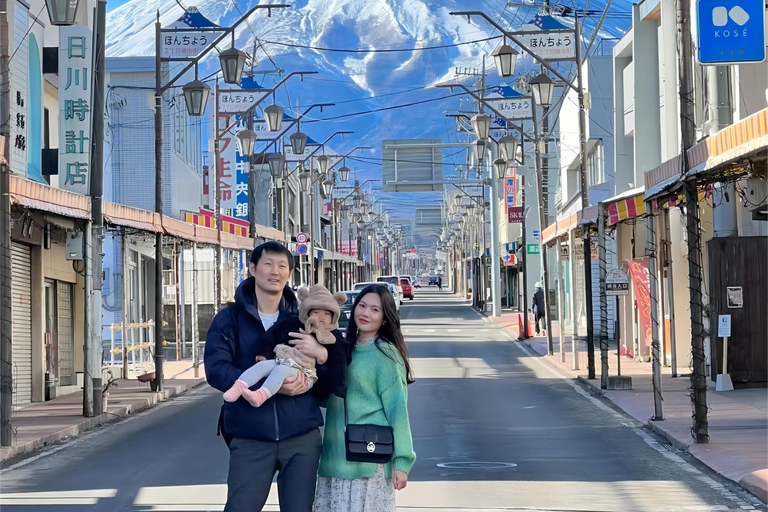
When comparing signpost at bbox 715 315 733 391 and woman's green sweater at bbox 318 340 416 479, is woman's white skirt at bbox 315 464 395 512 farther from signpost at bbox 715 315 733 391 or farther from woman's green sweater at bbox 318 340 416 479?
signpost at bbox 715 315 733 391

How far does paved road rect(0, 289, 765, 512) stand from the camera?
33.9ft

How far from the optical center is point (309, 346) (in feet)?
18.9

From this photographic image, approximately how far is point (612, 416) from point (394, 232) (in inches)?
6171

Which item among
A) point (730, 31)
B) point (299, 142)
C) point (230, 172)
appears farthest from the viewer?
point (230, 172)

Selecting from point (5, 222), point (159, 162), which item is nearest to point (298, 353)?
point (5, 222)

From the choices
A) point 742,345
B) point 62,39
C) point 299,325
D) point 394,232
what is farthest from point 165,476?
point 394,232

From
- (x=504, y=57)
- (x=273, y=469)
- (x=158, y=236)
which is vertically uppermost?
(x=504, y=57)

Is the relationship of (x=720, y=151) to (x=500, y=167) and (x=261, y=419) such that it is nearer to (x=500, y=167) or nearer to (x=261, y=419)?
(x=261, y=419)

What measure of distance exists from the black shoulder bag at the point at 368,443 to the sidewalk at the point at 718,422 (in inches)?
211

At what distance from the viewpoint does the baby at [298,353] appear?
5695 millimetres

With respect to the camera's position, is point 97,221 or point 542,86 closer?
point 97,221

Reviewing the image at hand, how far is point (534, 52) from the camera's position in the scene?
25.0 meters

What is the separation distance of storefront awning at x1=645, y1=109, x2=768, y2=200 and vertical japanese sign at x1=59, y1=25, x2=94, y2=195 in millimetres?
8982

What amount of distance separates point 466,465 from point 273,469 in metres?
6.66
